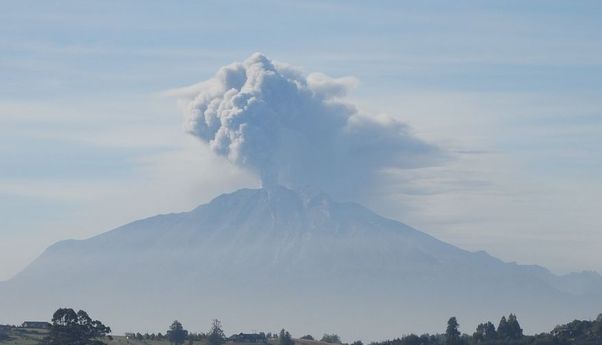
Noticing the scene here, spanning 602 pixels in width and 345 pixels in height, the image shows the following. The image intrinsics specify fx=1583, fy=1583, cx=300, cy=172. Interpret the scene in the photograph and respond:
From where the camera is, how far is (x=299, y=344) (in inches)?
5487

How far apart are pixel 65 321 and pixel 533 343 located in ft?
159

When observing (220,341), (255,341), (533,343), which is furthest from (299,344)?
(533,343)

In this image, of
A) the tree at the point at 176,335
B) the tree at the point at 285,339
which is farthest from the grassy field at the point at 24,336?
the tree at the point at 285,339

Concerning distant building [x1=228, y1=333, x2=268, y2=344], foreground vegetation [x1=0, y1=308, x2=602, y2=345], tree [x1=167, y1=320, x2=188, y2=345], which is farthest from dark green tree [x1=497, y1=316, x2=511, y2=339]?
tree [x1=167, y1=320, x2=188, y2=345]

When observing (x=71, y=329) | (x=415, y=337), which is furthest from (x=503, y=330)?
(x=71, y=329)

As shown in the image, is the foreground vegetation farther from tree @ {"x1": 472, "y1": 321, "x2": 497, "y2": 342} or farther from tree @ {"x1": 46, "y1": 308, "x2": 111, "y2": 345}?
tree @ {"x1": 46, "y1": 308, "x2": 111, "y2": 345}

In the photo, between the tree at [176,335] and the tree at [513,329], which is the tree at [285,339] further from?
the tree at [513,329]

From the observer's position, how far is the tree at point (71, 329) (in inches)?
3413

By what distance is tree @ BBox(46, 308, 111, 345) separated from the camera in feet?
284

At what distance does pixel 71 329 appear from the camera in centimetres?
8700

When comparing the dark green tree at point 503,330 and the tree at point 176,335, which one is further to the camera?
the dark green tree at point 503,330

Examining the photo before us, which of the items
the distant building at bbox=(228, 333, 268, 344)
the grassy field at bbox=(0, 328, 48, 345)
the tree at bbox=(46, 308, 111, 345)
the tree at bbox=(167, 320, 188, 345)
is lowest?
the tree at bbox=(46, 308, 111, 345)

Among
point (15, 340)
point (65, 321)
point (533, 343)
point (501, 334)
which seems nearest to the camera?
point (65, 321)

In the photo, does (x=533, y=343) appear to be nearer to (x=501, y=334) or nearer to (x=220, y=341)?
(x=501, y=334)
